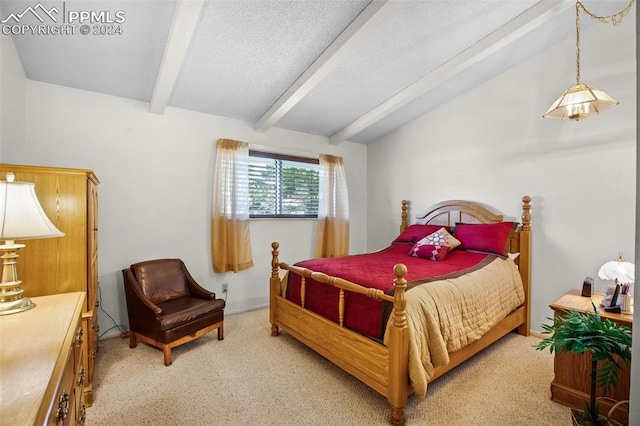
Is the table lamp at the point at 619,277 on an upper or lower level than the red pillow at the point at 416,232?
lower

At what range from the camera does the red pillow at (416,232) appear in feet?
11.9

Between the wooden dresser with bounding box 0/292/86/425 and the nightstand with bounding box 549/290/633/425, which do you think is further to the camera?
the nightstand with bounding box 549/290/633/425

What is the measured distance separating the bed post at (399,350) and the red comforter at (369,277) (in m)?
0.15

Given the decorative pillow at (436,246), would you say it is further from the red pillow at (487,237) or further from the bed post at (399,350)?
the bed post at (399,350)

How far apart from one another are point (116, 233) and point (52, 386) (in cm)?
248

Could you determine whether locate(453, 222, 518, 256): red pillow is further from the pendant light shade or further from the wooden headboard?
the pendant light shade

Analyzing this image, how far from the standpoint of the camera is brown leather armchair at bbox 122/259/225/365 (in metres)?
2.38

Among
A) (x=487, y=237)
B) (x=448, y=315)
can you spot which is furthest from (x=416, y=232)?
(x=448, y=315)

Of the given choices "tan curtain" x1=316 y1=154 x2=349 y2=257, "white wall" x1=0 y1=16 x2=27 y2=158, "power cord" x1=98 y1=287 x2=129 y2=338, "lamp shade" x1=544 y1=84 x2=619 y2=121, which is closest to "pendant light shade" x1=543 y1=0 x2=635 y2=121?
"lamp shade" x1=544 y1=84 x2=619 y2=121

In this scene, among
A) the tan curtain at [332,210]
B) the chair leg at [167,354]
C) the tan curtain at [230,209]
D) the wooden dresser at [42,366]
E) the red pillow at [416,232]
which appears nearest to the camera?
the wooden dresser at [42,366]

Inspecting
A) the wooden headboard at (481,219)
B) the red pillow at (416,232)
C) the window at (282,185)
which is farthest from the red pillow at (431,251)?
the window at (282,185)

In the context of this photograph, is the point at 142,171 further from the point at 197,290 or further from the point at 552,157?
the point at 552,157

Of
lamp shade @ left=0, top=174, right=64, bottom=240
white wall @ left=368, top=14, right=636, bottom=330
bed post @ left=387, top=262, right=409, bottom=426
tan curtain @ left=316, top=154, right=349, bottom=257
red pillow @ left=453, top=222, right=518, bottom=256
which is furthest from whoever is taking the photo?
tan curtain @ left=316, top=154, right=349, bottom=257

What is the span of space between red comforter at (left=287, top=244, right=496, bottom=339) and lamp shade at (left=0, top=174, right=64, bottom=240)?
5.68 ft
